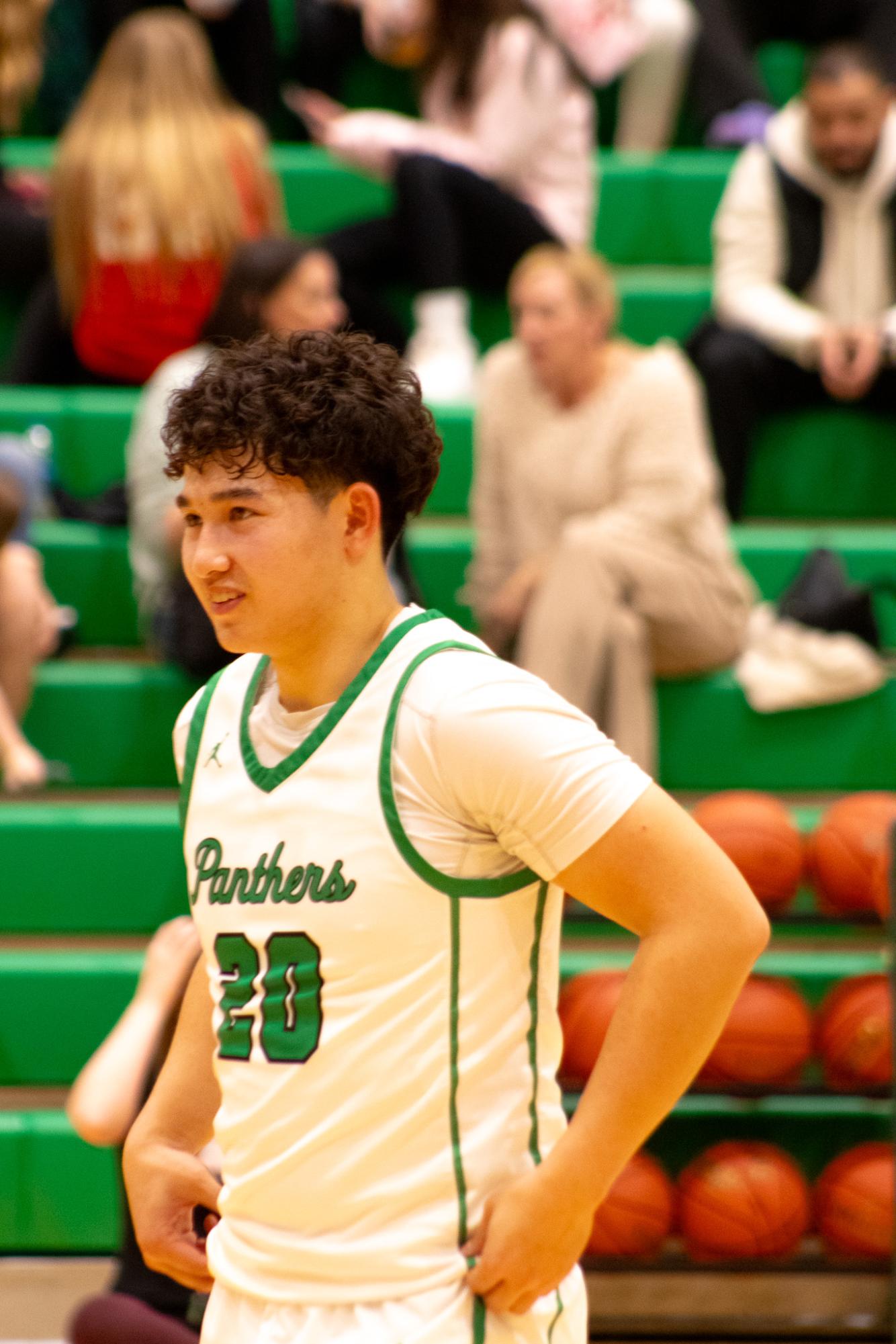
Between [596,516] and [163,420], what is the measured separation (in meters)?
1.15

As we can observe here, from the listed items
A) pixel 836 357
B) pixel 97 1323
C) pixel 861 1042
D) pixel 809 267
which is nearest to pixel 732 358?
pixel 836 357

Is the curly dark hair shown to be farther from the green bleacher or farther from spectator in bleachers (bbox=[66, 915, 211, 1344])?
the green bleacher

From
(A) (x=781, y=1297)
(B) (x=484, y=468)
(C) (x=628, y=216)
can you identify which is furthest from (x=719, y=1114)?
(C) (x=628, y=216)

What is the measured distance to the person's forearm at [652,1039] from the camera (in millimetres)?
1366

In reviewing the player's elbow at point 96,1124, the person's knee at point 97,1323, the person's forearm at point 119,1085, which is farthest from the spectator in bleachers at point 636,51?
the person's knee at point 97,1323

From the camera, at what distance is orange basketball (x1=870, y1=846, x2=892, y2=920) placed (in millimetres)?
3441

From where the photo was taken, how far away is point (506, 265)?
5375 mm

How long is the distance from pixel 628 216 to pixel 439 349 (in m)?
1.14

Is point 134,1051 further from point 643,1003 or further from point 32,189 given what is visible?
point 32,189

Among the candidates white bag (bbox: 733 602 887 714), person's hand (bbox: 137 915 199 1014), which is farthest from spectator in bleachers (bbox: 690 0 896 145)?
person's hand (bbox: 137 915 199 1014)

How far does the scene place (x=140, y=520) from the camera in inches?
171

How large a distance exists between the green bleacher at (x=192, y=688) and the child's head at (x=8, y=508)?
0.49 metres

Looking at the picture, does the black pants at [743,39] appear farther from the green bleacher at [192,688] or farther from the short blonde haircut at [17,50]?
the short blonde haircut at [17,50]

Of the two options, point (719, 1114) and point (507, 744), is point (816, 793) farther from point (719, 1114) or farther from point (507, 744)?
point (507, 744)
